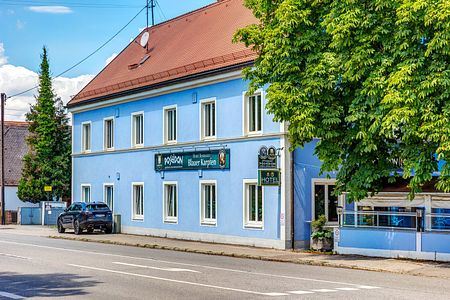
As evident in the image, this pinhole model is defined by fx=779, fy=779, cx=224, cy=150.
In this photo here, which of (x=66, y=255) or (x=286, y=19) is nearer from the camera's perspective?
(x=286, y=19)

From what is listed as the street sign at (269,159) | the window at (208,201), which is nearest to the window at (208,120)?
the window at (208,201)

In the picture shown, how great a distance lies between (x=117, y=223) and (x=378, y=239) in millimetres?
18003

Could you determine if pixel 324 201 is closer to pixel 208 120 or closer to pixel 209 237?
pixel 209 237

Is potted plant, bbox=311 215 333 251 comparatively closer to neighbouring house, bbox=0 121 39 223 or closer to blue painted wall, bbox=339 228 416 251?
blue painted wall, bbox=339 228 416 251

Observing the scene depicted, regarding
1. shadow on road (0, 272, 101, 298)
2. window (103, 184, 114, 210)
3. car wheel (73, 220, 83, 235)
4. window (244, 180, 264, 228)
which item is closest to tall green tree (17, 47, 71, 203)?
window (103, 184, 114, 210)

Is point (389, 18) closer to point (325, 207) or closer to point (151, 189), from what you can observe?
point (325, 207)

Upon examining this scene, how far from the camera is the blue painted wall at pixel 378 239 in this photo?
23.1m

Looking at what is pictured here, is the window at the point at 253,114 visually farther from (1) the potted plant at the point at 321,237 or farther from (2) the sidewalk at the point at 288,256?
(1) the potted plant at the point at 321,237

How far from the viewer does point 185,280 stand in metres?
16.7

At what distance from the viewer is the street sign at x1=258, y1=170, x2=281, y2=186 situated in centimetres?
2753

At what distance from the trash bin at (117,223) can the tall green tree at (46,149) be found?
59.1 ft

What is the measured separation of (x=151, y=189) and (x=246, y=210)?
26.6 feet

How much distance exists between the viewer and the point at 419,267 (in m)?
21.0

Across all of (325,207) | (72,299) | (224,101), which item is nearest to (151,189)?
(224,101)
